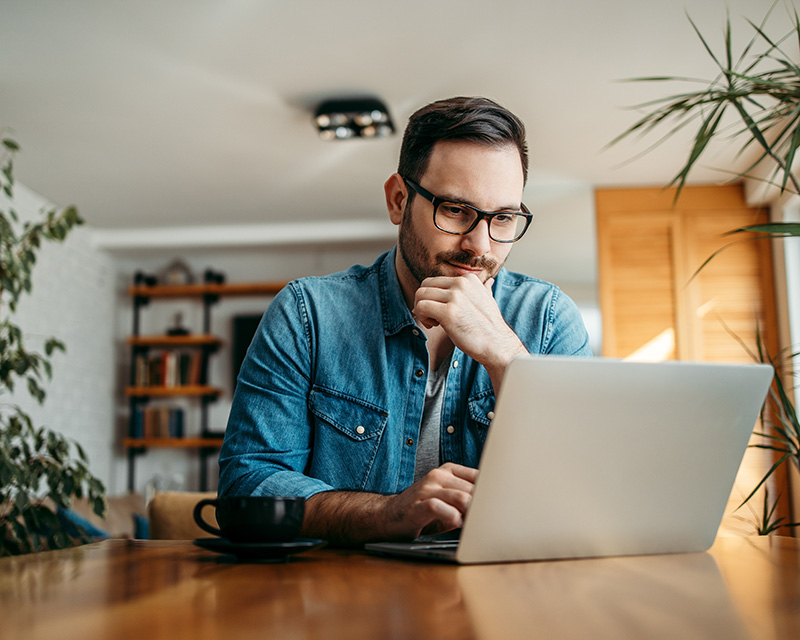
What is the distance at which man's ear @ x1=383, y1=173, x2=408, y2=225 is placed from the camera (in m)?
1.49

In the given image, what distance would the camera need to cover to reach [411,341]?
4.56 feet

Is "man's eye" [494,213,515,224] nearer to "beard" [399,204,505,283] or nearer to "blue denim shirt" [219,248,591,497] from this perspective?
"beard" [399,204,505,283]

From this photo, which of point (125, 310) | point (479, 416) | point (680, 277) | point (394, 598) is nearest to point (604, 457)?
point (394, 598)

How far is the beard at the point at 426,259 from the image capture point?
1351 millimetres

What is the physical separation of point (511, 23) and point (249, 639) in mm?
2979

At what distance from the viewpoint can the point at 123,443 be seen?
618 centimetres

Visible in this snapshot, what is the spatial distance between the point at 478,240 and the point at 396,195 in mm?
255

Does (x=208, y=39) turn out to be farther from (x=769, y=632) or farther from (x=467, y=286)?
(x=769, y=632)

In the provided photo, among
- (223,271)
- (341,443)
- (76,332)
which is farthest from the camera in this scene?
(223,271)

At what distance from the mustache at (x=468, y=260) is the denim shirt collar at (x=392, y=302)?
125 millimetres

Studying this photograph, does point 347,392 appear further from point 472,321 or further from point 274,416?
point 472,321

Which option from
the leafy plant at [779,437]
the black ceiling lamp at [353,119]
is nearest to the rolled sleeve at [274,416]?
the leafy plant at [779,437]

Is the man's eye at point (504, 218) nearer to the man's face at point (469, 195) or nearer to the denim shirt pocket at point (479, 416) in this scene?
the man's face at point (469, 195)

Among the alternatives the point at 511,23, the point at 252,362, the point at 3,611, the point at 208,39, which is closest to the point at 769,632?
the point at 3,611
